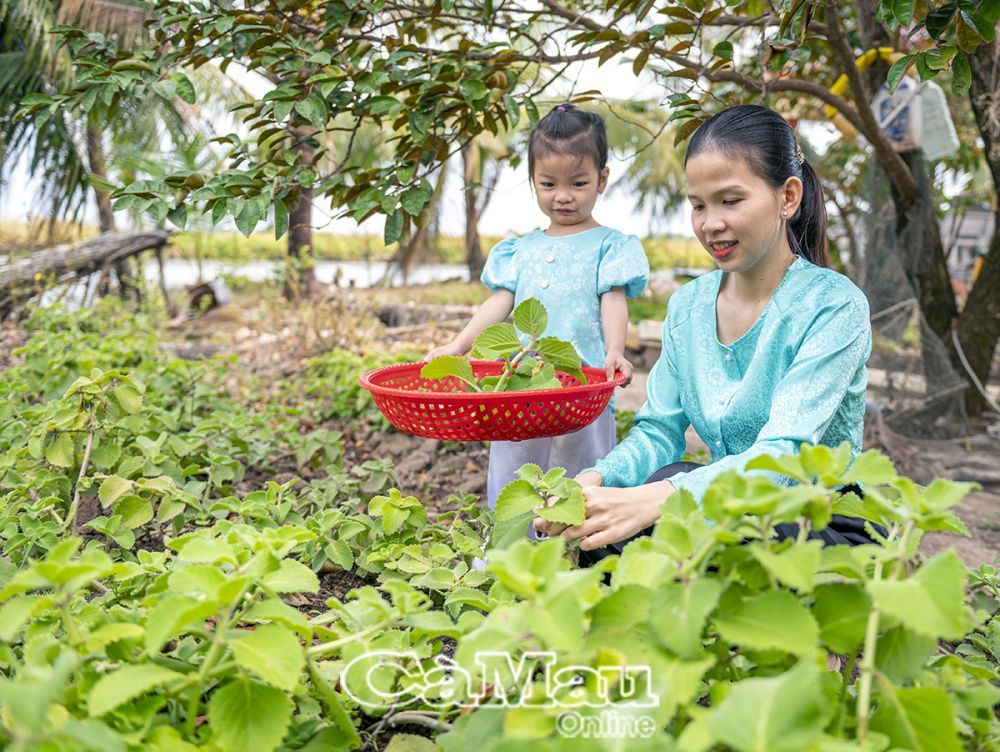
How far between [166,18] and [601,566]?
1.99 meters

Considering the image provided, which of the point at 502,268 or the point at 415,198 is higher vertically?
the point at 415,198

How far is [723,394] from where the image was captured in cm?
186

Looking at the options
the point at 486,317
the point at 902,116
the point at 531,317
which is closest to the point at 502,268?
the point at 486,317

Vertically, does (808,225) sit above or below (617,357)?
above

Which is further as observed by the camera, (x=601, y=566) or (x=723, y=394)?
(x=723, y=394)

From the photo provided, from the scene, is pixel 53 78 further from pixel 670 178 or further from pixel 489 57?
pixel 670 178

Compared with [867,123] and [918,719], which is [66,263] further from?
[918,719]

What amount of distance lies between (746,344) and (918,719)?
108 centimetres

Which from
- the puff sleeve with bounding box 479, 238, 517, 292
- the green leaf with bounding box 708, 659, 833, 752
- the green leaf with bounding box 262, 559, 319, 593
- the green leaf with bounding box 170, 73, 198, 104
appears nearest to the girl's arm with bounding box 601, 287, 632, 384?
the puff sleeve with bounding box 479, 238, 517, 292

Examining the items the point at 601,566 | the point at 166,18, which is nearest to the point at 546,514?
the point at 601,566

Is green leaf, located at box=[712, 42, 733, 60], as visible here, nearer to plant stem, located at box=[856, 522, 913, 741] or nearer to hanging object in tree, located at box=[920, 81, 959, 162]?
plant stem, located at box=[856, 522, 913, 741]

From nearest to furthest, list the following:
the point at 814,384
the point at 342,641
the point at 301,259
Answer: the point at 342,641
the point at 814,384
the point at 301,259

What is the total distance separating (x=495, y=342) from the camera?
6.38ft

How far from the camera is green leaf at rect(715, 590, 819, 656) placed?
839mm
